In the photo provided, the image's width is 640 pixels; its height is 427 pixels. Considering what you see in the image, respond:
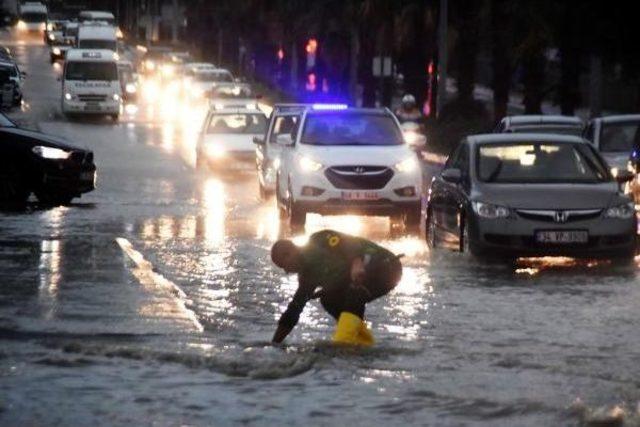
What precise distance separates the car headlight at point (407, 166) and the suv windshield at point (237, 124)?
1391 cm

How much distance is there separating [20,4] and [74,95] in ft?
298

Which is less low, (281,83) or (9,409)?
(9,409)

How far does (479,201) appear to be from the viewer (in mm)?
19828

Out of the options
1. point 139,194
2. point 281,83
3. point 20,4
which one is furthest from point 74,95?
point 20,4

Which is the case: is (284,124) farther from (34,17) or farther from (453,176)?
(34,17)

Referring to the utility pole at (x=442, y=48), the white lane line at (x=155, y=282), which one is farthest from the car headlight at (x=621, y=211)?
the utility pole at (x=442, y=48)

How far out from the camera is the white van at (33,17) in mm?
A: 144250

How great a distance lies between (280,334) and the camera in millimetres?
13039

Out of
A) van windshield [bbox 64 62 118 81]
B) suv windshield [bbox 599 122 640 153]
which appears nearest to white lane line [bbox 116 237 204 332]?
suv windshield [bbox 599 122 640 153]

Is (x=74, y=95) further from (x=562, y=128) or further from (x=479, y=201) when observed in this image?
(x=479, y=201)

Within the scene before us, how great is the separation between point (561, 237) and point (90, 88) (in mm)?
45061

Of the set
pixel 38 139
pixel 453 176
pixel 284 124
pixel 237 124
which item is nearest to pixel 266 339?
pixel 453 176

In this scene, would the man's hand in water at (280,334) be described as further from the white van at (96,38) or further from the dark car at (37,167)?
the white van at (96,38)

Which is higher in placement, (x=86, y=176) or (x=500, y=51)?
(x=500, y=51)
